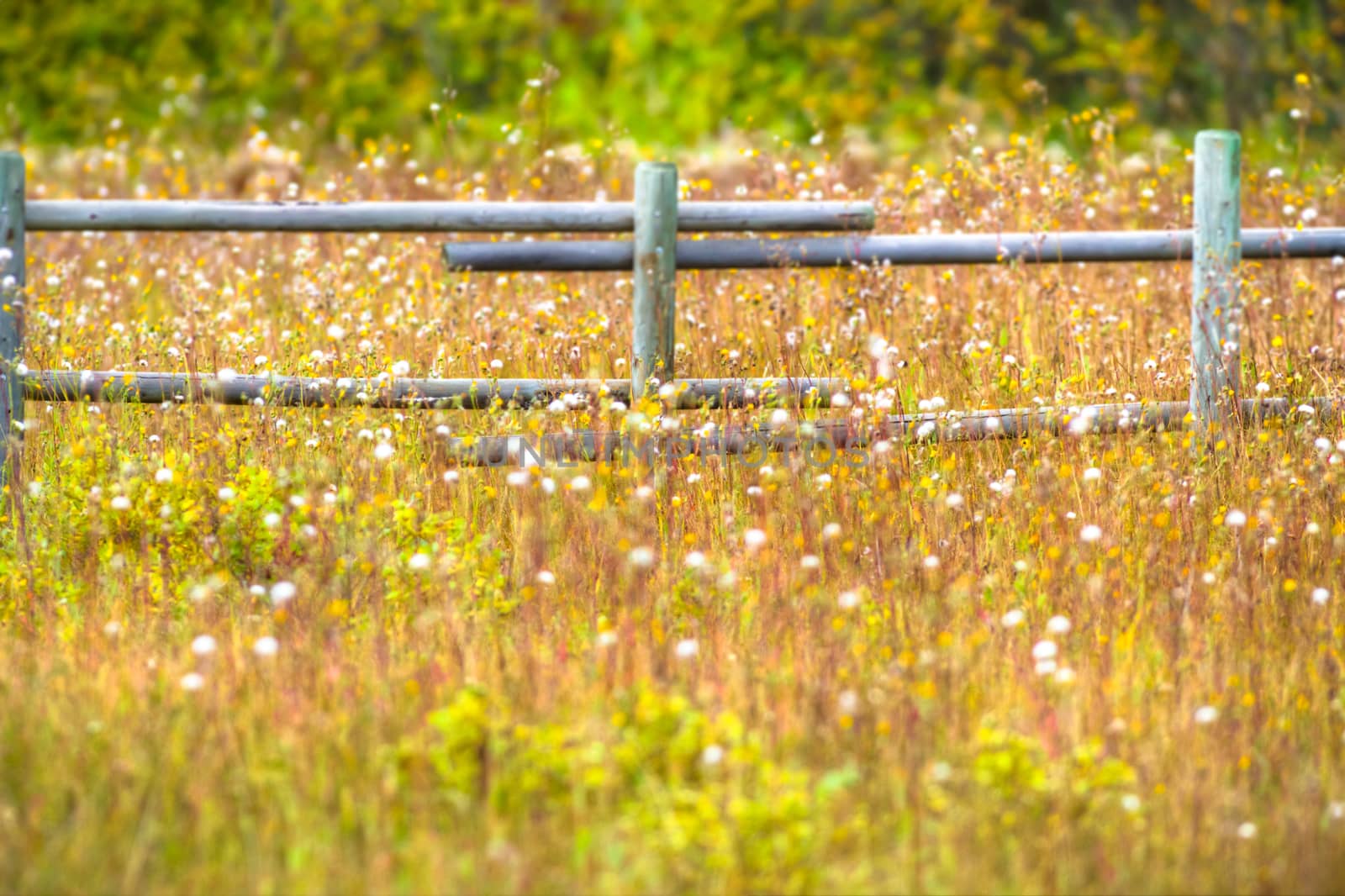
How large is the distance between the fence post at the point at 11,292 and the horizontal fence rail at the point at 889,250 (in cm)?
149

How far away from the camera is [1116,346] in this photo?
665cm

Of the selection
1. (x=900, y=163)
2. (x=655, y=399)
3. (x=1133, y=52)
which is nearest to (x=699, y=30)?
(x=1133, y=52)

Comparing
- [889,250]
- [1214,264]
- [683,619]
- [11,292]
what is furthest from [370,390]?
[1214,264]

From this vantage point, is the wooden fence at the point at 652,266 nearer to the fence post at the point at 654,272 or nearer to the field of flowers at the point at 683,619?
the fence post at the point at 654,272

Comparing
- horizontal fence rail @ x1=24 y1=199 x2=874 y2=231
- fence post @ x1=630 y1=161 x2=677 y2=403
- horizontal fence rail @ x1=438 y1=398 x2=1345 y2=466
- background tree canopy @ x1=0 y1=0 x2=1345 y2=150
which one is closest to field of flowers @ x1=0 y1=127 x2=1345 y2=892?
horizontal fence rail @ x1=438 y1=398 x2=1345 y2=466

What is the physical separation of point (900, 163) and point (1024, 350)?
340 cm

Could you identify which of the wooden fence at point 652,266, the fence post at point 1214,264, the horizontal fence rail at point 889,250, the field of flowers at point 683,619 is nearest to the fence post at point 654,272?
the wooden fence at point 652,266

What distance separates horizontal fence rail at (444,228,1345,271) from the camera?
562cm

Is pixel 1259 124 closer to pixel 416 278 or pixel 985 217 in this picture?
pixel 985 217

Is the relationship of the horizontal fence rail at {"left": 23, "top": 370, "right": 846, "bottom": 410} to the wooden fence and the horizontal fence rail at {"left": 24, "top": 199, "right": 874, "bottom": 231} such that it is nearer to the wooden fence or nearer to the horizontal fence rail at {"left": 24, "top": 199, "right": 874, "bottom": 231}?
the wooden fence

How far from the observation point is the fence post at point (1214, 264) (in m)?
5.88

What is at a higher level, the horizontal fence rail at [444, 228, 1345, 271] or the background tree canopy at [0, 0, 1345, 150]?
the background tree canopy at [0, 0, 1345, 150]

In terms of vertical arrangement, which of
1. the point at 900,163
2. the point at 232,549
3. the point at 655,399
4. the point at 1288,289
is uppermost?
the point at 900,163

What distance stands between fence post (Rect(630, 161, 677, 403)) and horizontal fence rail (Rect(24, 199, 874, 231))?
84 mm
